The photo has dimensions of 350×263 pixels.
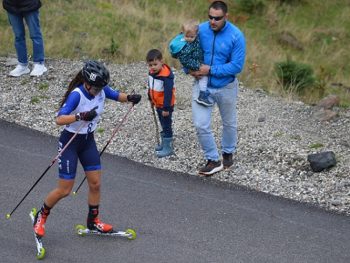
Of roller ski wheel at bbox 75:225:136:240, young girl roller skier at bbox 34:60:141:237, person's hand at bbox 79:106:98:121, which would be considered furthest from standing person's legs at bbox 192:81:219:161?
person's hand at bbox 79:106:98:121

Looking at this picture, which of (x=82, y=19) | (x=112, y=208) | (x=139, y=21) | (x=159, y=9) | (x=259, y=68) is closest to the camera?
(x=112, y=208)

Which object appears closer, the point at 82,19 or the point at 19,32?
the point at 19,32

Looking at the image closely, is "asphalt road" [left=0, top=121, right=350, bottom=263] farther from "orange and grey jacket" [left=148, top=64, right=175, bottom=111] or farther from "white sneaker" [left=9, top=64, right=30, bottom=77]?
"white sneaker" [left=9, top=64, right=30, bottom=77]

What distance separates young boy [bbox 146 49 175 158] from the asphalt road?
717 millimetres

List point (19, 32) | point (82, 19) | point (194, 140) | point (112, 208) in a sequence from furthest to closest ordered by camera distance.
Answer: point (82, 19), point (19, 32), point (194, 140), point (112, 208)

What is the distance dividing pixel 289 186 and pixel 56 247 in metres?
→ 3.04

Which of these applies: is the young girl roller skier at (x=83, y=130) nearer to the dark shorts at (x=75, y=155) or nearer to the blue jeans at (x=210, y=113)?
the dark shorts at (x=75, y=155)

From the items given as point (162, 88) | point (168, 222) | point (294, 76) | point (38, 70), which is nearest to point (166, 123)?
point (162, 88)

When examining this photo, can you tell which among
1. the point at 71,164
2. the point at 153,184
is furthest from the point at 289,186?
the point at 71,164

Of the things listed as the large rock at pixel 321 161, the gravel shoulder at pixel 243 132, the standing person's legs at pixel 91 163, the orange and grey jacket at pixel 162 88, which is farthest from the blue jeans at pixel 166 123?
the standing person's legs at pixel 91 163

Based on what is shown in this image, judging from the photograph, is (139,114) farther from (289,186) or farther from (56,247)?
(56,247)

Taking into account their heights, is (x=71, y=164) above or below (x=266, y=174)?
above

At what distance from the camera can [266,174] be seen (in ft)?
26.5

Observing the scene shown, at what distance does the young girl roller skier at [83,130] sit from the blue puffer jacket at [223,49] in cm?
155
